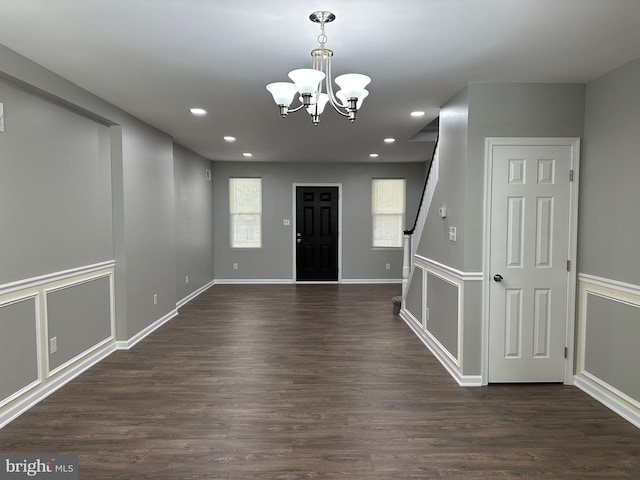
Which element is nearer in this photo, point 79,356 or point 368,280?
point 79,356

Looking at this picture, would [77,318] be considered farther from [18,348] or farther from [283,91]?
[283,91]

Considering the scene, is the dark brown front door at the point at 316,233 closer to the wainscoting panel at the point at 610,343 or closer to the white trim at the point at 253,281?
the white trim at the point at 253,281

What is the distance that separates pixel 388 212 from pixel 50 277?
6.29 meters

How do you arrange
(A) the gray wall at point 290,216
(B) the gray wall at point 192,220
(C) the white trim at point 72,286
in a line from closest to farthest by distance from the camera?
(C) the white trim at point 72,286, (B) the gray wall at point 192,220, (A) the gray wall at point 290,216

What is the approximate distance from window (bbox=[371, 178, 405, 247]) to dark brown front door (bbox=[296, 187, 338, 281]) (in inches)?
33.4

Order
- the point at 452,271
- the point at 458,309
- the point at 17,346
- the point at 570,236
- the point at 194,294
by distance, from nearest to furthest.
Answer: the point at 17,346, the point at 570,236, the point at 458,309, the point at 452,271, the point at 194,294

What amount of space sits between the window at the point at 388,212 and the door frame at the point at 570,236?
4.97 m

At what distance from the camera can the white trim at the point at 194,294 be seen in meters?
6.22

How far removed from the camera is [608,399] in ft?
9.69

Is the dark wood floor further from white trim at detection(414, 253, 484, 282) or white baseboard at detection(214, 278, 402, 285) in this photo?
white baseboard at detection(214, 278, 402, 285)

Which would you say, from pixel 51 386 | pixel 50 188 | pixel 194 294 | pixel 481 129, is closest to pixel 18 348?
pixel 51 386

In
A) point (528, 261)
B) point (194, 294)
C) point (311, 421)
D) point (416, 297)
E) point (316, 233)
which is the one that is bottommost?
point (311, 421)

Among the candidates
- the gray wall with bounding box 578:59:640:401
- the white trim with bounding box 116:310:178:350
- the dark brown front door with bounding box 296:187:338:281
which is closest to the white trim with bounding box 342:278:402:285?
the dark brown front door with bounding box 296:187:338:281

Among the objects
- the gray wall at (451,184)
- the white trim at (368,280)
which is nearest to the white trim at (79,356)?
the gray wall at (451,184)
